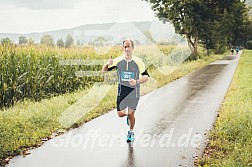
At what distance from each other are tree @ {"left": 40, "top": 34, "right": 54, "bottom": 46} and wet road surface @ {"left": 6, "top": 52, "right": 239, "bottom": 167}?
5215 mm

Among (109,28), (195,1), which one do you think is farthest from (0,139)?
(195,1)

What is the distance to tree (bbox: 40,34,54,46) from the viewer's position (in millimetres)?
11826

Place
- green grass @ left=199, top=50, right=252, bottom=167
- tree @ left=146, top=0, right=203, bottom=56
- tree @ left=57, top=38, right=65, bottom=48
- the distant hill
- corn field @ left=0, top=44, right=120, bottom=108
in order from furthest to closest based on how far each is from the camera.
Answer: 1. tree @ left=146, top=0, right=203, bottom=56
2. tree @ left=57, top=38, right=65, bottom=48
3. the distant hill
4. corn field @ left=0, top=44, right=120, bottom=108
5. green grass @ left=199, top=50, right=252, bottom=167

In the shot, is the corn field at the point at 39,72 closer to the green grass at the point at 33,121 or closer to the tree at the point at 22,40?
the tree at the point at 22,40

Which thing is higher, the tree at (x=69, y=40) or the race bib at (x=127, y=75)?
the tree at (x=69, y=40)

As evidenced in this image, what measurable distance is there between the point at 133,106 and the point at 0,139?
2505 millimetres

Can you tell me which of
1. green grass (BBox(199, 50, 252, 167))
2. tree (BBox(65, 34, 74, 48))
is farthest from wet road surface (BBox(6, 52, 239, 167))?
tree (BBox(65, 34, 74, 48))

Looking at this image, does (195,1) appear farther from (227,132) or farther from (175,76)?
(227,132)

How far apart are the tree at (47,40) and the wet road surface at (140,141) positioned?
17.1 ft

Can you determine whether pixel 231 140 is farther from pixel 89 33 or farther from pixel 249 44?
pixel 249 44

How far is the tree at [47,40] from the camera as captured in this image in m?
11.8

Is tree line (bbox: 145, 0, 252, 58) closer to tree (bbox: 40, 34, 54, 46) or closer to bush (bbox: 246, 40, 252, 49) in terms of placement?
tree (bbox: 40, 34, 54, 46)

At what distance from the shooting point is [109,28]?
14.4 metres

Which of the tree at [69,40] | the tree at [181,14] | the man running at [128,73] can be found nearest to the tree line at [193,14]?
the tree at [181,14]
